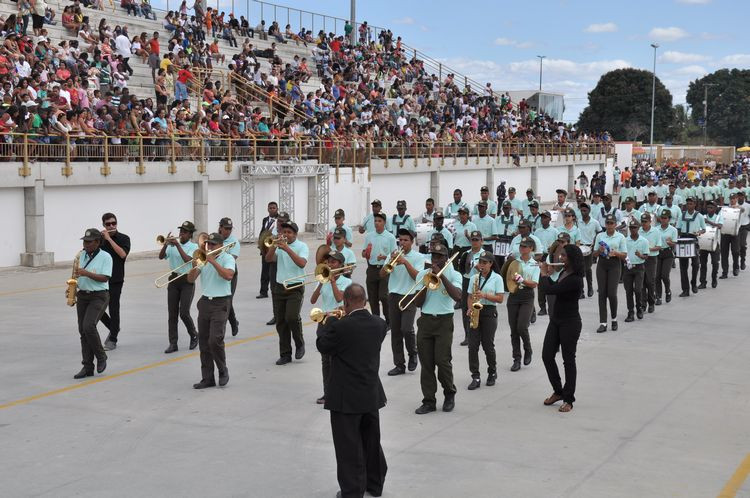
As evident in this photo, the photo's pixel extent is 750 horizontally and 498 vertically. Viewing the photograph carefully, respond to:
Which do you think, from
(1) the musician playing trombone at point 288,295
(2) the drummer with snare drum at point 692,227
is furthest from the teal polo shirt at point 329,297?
(2) the drummer with snare drum at point 692,227

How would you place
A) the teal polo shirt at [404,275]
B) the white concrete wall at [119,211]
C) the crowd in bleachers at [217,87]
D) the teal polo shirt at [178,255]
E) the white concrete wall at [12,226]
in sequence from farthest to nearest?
the crowd in bleachers at [217,87], the white concrete wall at [119,211], the white concrete wall at [12,226], the teal polo shirt at [178,255], the teal polo shirt at [404,275]

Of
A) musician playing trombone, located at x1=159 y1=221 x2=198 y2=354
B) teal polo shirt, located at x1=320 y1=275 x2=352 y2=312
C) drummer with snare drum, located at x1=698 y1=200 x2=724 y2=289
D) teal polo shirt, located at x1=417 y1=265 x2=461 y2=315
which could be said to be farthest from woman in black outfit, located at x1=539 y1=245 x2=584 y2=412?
drummer with snare drum, located at x1=698 y1=200 x2=724 y2=289

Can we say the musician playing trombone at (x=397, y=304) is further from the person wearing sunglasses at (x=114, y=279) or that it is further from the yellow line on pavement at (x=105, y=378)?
the person wearing sunglasses at (x=114, y=279)

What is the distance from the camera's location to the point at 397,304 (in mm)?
11508

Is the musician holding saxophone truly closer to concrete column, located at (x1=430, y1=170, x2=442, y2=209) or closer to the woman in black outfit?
the woman in black outfit

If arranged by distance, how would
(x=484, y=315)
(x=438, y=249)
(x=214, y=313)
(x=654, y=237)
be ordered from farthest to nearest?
(x=654, y=237)
(x=484, y=315)
(x=214, y=313)
(x=438, y=249)

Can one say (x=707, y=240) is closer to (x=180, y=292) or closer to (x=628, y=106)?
(x=180, y=292)

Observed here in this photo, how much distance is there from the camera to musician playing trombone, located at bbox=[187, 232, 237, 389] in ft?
35.4

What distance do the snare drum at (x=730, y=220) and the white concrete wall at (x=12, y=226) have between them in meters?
15.1

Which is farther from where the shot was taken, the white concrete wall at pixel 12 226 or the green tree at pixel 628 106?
the green tree at pixel 628 106

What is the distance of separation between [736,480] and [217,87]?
83.0 feet

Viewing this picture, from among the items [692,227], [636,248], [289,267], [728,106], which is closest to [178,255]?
[289,267]

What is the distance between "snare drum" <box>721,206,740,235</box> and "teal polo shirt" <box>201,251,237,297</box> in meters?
13.1

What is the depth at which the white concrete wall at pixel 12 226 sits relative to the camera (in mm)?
21188
